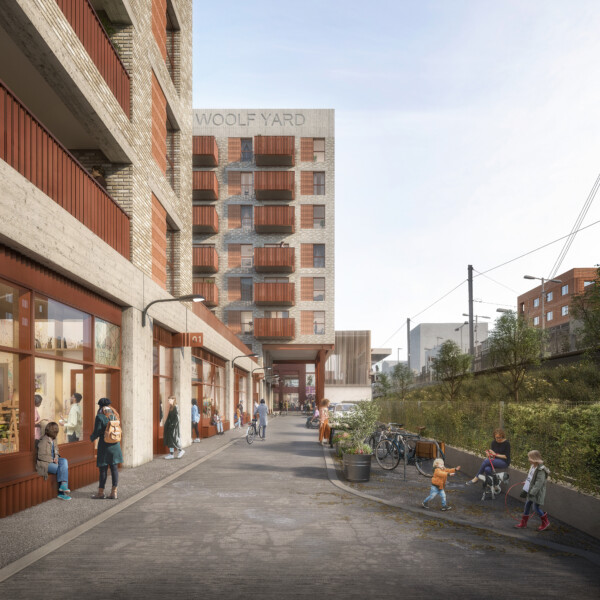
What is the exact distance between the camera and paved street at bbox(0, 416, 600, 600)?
18.5 ft

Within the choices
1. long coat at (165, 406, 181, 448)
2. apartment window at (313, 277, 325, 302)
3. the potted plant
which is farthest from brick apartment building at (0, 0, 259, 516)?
apartment window at (313, 277, 325, 302)

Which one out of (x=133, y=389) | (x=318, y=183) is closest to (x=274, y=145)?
(x=318, y=183)

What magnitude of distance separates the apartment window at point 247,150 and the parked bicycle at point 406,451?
3748 centimetres

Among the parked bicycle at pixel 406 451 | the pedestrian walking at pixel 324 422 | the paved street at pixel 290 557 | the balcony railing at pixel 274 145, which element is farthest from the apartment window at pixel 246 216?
the paved street at pixel 290 557

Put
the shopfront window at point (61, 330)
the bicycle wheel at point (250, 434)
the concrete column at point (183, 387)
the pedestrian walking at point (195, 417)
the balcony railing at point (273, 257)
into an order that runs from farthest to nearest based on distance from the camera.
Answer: the balcony railing at point (273, 257) < the pedestrian walking at point (195, 417) < the bicycle wheel at point (250, 434) < the concrete column at point (183, 387) < the shopfront window at point (61, 330)

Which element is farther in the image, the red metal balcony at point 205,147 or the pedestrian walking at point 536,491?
the red metal balcony at point 205,147

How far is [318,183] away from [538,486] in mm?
42310

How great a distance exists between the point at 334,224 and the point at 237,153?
32.2ft

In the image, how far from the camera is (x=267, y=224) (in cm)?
4675

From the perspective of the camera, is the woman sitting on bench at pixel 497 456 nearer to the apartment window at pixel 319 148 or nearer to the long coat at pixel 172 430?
the long coat at pixel 172 430

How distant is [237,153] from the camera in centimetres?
4956

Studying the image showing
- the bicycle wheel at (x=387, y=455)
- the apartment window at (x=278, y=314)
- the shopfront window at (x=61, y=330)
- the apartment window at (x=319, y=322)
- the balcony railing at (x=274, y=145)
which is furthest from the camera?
the apartment window at (x=278, y=314)

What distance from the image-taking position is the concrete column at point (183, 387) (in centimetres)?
2042

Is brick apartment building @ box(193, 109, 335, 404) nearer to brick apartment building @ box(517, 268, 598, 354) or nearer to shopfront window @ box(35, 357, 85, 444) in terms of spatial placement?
brick apartment building @ box(517, 268, 598, 354)
